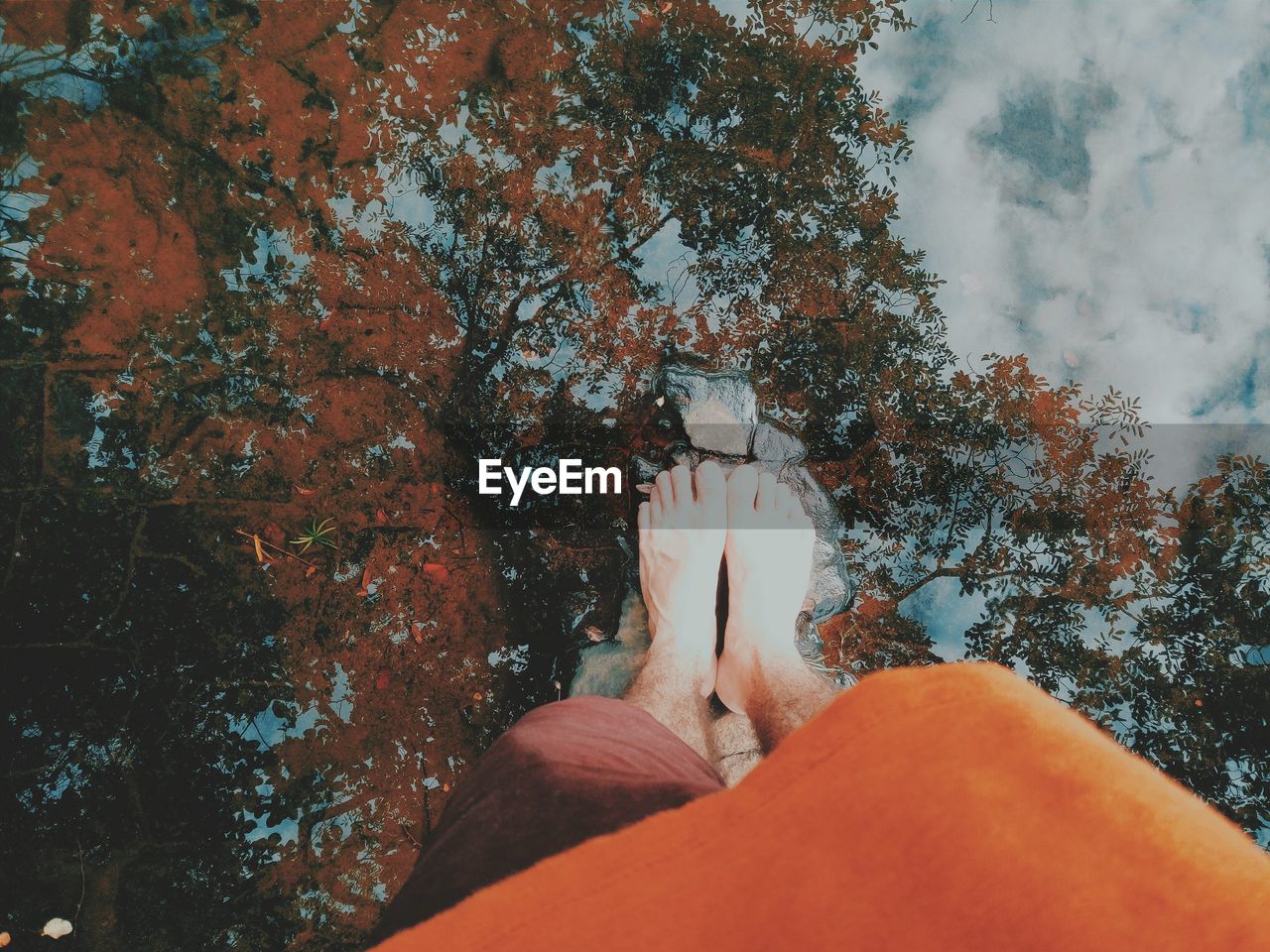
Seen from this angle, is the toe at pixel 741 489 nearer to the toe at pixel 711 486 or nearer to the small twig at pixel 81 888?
the toe at pixel 711 486

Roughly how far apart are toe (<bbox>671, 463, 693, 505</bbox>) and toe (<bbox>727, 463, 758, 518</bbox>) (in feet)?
0.40

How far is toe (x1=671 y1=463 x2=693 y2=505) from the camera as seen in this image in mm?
1878

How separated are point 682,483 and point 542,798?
117 cm

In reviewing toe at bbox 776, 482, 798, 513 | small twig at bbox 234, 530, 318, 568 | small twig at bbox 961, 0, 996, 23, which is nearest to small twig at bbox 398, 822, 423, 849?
small twig at bbox 234, 530, 318, 568

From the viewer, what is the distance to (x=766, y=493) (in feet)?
6.25

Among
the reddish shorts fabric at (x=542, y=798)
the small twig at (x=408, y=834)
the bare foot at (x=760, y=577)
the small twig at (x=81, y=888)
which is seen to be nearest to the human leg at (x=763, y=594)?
the bare foot at (x=760, y=577)

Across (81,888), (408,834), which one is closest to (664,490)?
(408,834)

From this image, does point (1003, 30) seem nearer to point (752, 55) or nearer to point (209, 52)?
point (752, 55)

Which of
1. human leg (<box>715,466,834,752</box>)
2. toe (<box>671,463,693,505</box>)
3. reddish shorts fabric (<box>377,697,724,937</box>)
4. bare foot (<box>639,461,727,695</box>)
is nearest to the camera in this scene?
reddish shorts fabric (<box>377,697,724,937</box>)

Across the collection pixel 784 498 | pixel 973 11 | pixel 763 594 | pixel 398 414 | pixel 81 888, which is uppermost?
pixel 973 11

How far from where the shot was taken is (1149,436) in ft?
6.03

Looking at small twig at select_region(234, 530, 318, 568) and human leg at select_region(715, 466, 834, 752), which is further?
small twig at select_region(234, 530, 318, 568)

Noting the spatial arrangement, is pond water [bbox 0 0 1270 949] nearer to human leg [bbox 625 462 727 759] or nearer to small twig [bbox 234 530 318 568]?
small twig [bbox 234 530 318 568]

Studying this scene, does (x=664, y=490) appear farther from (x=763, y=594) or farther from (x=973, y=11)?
(x=973, y=11)
